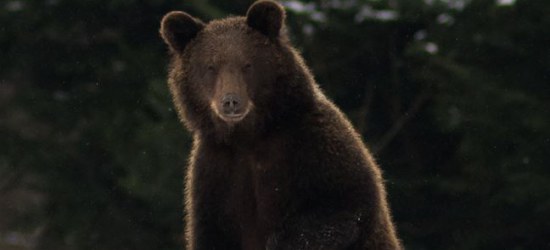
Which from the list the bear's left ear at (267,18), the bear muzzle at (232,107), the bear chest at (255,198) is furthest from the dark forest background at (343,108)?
the bear muzzle at (232,107)

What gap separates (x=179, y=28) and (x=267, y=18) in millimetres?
461

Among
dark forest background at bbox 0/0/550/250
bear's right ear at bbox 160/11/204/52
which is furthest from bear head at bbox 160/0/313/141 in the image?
dark forest background at bbox 0/0/550/250

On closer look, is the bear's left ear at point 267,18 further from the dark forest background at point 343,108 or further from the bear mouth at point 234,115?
the dark forest background at point 343,108

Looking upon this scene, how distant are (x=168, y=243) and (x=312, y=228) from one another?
9363 mm

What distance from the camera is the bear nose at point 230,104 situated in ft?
19.7

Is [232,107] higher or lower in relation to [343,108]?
higher

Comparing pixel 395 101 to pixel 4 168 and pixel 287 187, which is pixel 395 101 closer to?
pixel 4 168

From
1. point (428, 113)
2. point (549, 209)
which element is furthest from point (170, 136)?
point (549, 209)

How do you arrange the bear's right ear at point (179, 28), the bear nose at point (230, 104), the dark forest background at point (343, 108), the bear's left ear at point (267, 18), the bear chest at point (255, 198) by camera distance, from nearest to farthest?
1. the bear nose at point (230, 104)
2. the bear chest at point (255, 198)
3. the bear's left ear at point (267, 18)
4. the bear's right ear at point (179, 28)
5. the dark forest background at point (343, 108)

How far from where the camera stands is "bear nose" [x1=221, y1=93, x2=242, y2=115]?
5992 mm

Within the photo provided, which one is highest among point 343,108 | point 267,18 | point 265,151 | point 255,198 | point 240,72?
point 267,18

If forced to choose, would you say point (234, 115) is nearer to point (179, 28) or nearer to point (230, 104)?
point (230, 104)

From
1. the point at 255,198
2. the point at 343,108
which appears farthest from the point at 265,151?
the point at 343,108

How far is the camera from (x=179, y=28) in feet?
20.9
